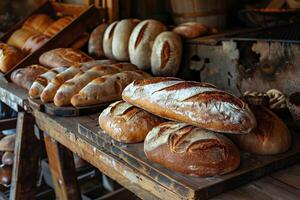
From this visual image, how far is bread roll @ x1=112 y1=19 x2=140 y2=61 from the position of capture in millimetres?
2217

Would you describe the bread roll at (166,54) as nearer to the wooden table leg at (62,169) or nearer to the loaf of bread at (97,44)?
the loaf of bread at (97,44)

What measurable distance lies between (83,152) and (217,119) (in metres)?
0.56

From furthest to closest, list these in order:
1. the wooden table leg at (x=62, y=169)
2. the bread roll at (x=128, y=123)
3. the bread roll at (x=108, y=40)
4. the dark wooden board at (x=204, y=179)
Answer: the bread roll at (x=108, y=40), the wooden table leg at (x=62, y=169), the bread roll at (x=128, y=123), the dark wooden board at (x=204, y=179)

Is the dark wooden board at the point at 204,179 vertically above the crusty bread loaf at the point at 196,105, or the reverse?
the crusty bread loaf at the point at 196,105

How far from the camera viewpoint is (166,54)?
6.76ft

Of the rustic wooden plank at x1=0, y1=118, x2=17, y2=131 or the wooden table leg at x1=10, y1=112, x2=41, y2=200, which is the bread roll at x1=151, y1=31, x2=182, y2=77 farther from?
the rustic wooden plank at x1=0, y1=118, x2=17, y2=131

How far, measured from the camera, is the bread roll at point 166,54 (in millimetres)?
2053

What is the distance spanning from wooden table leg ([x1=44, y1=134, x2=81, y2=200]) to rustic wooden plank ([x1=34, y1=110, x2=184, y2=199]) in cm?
10

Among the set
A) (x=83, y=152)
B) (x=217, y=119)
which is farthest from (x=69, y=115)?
(x=217, y=119)

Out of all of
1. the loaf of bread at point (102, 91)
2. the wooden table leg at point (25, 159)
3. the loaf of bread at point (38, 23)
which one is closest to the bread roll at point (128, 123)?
the loaf of bread at point (102, 91)

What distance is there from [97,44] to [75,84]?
0.81 metres

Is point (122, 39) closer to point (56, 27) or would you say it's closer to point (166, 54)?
point (166, 54)

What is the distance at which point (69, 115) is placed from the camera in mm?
1559

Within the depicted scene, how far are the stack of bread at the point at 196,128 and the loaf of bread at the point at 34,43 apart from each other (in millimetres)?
1289
